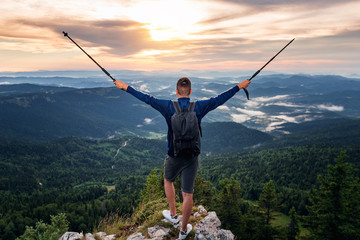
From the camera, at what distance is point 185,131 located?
563 cm

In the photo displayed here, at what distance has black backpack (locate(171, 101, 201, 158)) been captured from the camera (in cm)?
567

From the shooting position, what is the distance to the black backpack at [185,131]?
18.6ft

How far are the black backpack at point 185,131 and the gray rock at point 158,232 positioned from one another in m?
3.70

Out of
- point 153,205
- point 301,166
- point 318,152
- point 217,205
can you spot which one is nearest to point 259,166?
point 301,166

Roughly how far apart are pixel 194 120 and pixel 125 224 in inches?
261

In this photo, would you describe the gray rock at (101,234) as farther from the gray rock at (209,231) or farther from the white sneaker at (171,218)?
the gray rock at (209,231)

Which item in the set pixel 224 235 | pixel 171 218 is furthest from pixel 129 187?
pixel 171 218

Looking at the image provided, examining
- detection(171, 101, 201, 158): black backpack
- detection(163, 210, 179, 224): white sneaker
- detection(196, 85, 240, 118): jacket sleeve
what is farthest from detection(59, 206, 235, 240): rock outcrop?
detection(196, 85, 240, 118): jacket sleeve

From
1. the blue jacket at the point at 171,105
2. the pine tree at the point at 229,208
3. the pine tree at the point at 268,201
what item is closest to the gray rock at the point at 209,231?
the blue jacket at the point at 171,105

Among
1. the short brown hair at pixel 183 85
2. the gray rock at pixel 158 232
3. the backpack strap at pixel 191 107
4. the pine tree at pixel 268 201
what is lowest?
the pine tree at pixel 268 201

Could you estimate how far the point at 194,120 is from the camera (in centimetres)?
571

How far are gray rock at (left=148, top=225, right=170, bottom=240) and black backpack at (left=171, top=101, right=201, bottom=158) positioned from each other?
12.1ft

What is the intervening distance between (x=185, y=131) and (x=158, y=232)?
4.61m

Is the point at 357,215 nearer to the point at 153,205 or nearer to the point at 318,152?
the point at 153,205
